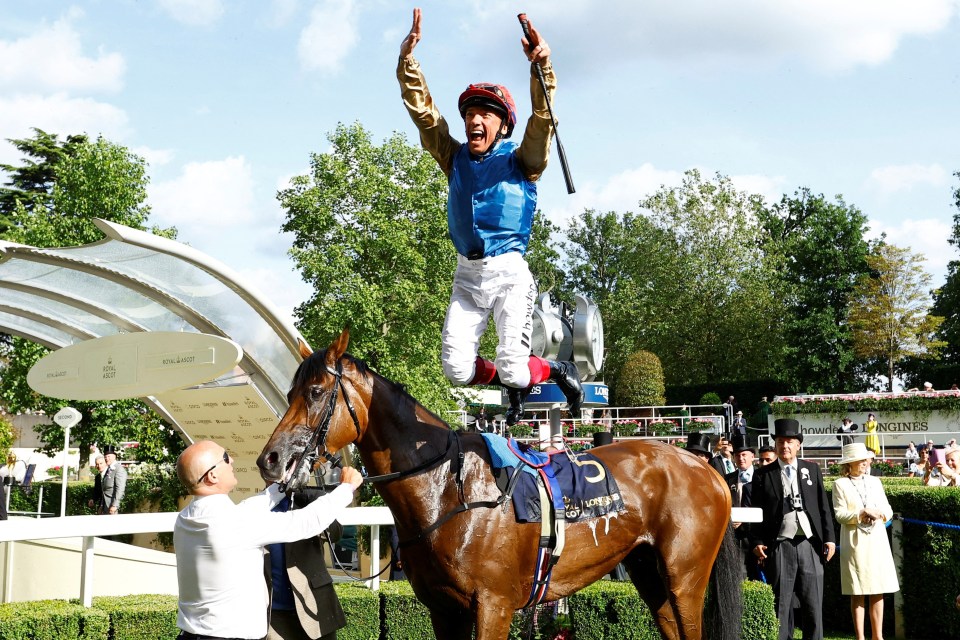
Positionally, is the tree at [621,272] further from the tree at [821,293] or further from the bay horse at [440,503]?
the bay horse at [440,503]

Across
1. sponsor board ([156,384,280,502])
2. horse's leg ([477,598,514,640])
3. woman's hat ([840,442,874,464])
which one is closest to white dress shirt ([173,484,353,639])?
horse's leg ([477,598,514,640])

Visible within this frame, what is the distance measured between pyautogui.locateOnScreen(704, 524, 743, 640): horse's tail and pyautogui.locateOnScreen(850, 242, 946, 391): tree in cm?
3890

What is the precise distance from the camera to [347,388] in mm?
4094

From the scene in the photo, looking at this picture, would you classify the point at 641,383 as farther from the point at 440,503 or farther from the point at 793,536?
the point at 440,503

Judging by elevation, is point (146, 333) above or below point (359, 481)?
above

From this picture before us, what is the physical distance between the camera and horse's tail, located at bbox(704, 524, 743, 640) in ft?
17.5

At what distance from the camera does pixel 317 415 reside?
12.9ft

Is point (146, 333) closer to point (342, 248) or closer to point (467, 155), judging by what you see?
point (467, 155)

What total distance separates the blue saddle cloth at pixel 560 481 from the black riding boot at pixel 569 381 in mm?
303

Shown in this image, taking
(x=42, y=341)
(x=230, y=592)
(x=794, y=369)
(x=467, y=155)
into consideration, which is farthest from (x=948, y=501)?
(x=794, y=369)

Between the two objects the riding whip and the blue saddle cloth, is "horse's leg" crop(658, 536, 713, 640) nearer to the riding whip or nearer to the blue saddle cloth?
the blue saddle cloth

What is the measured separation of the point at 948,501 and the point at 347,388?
634cm

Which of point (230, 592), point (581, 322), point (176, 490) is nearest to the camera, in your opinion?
point (230, 592)

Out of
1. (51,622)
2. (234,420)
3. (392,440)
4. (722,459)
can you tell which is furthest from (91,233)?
(392,440)
